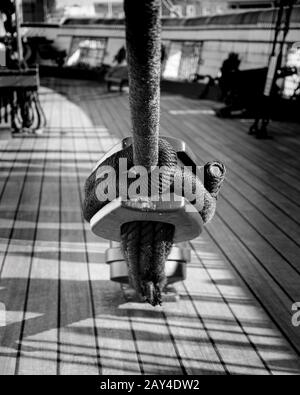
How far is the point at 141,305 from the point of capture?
232 cm

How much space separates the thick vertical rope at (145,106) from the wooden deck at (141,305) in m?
0.54

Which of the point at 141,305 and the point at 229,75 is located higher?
the point at 229,75

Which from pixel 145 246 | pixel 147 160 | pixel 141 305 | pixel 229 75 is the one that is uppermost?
pixel 147 160

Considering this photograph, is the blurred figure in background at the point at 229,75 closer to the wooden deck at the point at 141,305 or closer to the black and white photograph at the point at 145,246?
the black and white photograph at the point at 145,246

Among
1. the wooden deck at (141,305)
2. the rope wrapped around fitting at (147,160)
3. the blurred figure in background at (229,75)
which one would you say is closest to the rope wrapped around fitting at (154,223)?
the rope wrapped around fitting at (147,160)

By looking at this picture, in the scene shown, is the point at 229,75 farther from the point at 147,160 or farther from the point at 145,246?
the point at 147,160

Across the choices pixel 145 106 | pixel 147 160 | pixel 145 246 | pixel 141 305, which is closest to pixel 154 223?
pixel 145 246

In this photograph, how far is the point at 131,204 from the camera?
1403 millimetres

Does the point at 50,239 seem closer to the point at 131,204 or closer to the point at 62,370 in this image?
the point at 62,370

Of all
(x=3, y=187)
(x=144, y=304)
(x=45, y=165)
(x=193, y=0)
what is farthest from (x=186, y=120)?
(x=193, y=0)

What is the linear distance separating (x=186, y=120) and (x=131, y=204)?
614 cm

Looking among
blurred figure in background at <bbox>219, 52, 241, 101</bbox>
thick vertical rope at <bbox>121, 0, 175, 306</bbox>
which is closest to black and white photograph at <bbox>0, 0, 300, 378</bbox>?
thick vertical rope at <bbox>121, 0, 175, 306</bbox>

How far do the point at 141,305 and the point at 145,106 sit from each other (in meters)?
1.37
